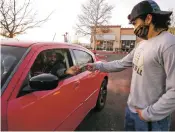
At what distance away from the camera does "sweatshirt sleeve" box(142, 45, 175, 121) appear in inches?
63.9

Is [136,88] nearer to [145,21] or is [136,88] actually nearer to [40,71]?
[145,21]

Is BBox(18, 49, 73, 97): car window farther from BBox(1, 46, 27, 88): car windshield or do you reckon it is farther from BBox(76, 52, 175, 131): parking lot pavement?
BBox(76, 52, 175, 131): parking lot pavement

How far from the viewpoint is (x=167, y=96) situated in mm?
1634

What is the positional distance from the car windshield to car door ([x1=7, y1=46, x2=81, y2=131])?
0.12 metres

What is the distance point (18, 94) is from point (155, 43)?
1277 millimetres

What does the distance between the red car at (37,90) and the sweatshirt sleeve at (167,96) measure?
3.14 ft

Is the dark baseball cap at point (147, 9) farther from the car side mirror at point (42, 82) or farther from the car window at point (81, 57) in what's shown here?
the car window at point (81, 57)

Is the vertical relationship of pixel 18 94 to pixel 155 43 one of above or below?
below

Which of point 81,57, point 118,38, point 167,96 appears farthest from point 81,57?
point 118,38

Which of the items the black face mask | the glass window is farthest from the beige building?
the black face mask

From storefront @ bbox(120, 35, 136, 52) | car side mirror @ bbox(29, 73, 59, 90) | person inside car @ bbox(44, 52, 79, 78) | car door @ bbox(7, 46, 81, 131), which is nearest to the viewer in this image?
car door @ bbox(7, 46, 81, 131)

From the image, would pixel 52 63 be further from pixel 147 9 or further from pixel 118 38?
pixel 118 38

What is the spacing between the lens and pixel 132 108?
2037mm

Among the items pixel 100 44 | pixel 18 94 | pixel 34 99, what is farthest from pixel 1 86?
pixel 100 44
